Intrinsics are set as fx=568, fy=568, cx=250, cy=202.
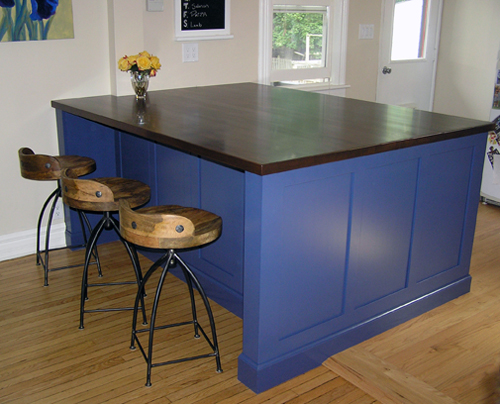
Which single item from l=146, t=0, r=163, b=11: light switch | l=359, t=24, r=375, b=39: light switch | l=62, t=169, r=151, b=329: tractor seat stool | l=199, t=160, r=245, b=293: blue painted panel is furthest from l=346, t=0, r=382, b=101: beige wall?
l=62, t=169, r=151, b=329: tractor seat stool

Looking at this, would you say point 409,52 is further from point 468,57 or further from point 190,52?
point 190,52

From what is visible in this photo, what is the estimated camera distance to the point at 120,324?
288 cm

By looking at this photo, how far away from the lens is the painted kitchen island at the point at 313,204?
2.24m

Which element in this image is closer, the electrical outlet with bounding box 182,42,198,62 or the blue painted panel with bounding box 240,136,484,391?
the blue painted panel with bounding box 240,136,484,391

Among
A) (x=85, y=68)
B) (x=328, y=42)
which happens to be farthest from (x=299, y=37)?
(x=85, y=68)

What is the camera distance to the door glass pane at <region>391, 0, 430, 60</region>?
5.30 meters

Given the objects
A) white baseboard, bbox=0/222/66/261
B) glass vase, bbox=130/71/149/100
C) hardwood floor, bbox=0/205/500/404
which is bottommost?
hardwood floor, bbox=0/205/500/404

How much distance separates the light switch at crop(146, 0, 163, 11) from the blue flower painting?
52cm

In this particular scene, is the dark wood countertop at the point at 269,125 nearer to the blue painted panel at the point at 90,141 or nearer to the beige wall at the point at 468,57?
the blue painted panel at the point at 90,141

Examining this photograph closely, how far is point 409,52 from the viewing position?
549cm

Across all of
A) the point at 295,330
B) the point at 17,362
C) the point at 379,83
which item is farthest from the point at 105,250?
the point at 379,83

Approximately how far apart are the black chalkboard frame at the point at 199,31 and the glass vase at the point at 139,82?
0.55 meters

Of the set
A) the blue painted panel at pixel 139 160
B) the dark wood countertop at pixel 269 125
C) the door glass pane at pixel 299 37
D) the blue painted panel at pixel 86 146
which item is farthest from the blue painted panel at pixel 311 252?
the door glass pane at pixel 299 37

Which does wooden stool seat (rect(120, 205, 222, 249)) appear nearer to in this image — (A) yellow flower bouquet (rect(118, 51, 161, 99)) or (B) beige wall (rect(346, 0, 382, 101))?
(A) yellow flower bouquet (rect(118, 51, 161, 99))
